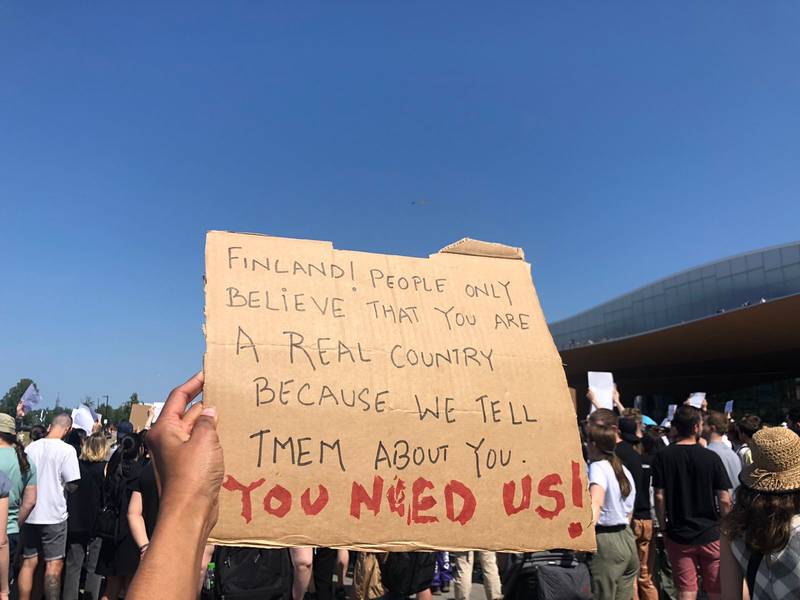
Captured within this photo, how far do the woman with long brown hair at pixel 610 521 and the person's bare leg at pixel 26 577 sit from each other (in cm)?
505

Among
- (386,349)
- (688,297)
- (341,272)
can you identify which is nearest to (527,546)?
(386,349)

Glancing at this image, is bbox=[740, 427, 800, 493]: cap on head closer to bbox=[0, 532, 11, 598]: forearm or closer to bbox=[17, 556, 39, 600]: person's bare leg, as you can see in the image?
bbox=[0, 532, 11, 598]: forearm

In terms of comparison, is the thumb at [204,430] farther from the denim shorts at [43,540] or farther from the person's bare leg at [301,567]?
the denim shorts at [43,540]

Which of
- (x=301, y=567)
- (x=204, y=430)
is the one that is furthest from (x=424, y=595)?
(x=204, y=430)

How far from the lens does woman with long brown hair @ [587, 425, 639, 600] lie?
4.25 meters

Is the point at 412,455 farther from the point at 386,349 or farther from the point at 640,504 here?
the point at 640,504

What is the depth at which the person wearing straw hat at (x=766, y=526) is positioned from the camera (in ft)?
7.52

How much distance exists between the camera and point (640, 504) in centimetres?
573

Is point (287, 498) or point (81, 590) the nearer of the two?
point (287, 498)

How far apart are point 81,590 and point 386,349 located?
6645 millimetres

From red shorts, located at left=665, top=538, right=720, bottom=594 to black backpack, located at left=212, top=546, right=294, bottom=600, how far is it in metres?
3.08

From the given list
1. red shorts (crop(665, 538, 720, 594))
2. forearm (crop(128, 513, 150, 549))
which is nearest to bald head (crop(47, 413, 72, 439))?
forearm (crop(128, 513, 150, 549))

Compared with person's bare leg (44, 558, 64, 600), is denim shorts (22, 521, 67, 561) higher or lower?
higher

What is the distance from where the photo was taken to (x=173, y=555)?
110 cm
